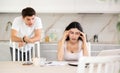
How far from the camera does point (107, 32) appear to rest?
4.43m

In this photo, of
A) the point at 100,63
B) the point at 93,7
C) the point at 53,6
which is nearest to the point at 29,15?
the point at 53,6

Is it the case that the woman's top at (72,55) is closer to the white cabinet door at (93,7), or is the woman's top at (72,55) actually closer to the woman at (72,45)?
the woman at (72,45)

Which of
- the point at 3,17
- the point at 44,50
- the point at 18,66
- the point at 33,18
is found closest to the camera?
the point at 18,66

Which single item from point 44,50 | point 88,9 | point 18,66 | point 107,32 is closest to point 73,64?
point 18,66

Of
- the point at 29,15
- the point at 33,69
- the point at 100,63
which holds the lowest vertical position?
the point at 33,69

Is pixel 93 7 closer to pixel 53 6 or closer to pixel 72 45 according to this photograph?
pixel 53 6

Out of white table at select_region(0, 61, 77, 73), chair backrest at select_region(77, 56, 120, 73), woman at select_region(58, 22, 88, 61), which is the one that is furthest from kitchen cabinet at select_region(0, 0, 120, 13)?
chair backrest at select_region(77, 56, 120, 73)

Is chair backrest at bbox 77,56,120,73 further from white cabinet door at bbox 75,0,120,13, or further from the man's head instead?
white cabinet door at bbox 75,0,120,13

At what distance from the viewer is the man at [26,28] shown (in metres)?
3.21

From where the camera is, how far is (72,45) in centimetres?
291

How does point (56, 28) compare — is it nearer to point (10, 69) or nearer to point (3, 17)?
point (3, 17)

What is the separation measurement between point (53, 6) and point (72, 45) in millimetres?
1385

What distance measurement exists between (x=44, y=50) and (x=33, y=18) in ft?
2.83

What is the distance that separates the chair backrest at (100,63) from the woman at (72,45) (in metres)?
1.08
